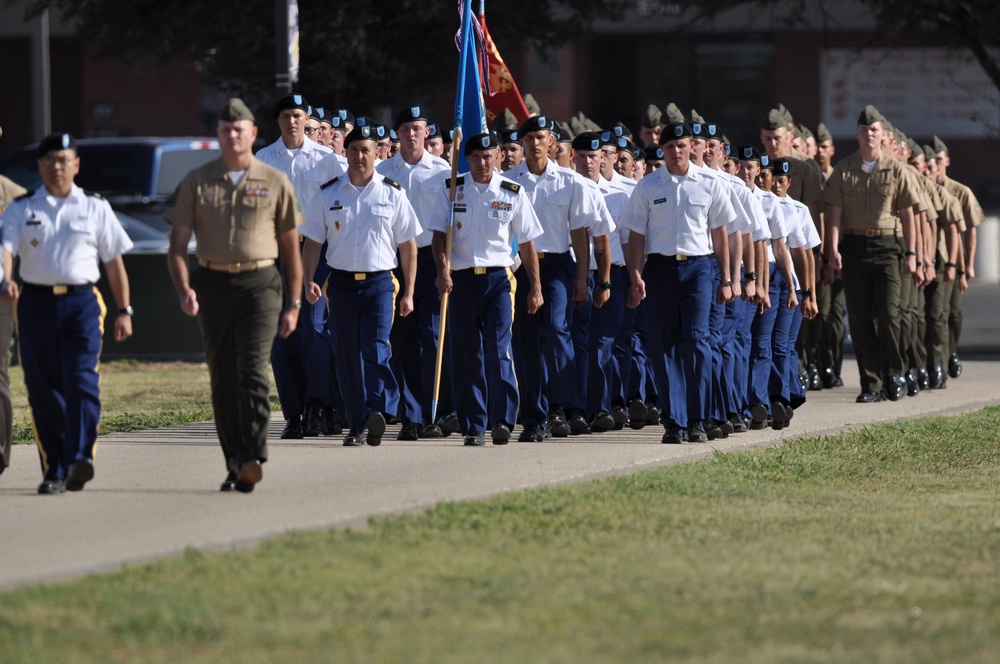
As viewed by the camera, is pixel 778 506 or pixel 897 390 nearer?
pixel 778 506

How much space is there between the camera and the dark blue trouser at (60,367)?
9922 millimetres

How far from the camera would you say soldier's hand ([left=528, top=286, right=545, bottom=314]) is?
40.7 ft

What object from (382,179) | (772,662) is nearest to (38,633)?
(772,662)

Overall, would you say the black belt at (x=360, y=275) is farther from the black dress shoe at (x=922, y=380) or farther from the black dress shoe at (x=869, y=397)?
the black dress shoe at (x=922, y=380)

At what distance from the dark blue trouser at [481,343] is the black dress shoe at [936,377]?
5.65 m

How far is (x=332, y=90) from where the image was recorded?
22531mm

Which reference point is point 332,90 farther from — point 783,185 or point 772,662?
point 772,662

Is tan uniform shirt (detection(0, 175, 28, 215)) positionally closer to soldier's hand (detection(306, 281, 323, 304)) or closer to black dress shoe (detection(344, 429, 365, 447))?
soldier's hand (detection(306, 281, 323, 304))

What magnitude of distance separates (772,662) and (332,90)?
55.4 feet

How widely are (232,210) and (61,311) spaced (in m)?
0.97

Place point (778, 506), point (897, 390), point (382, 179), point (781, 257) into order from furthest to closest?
1. point (897, 390)
2. point (781, 257)
3. point (382, 179)
4. point (778, 506)

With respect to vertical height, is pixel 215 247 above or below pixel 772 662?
above

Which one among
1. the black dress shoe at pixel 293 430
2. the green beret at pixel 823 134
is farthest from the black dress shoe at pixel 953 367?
the black dress shoe at pixel 293 430

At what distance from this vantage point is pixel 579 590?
24.3 feet
